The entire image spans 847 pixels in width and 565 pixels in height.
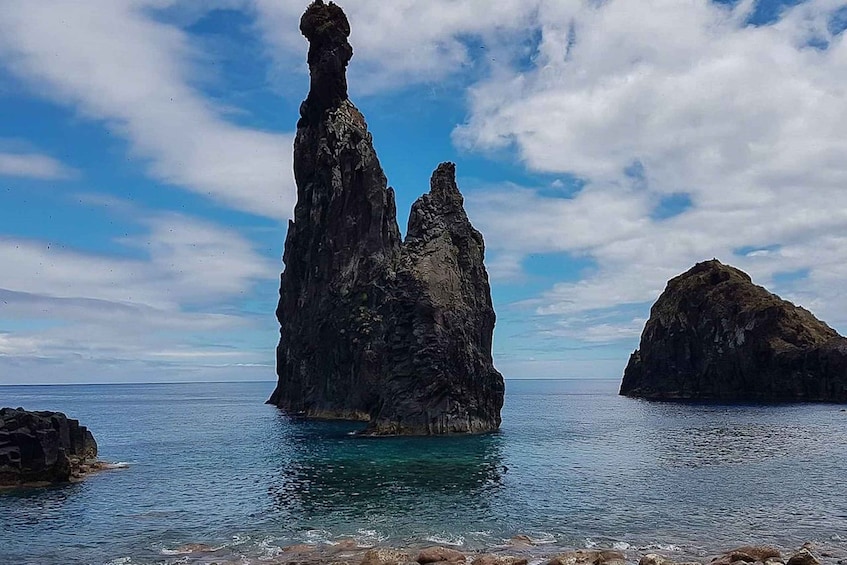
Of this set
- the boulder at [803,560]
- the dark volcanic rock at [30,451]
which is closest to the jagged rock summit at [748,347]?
the boulder at [803,560]

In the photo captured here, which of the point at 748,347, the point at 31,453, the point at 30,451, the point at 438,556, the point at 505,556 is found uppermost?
the point at 748,347

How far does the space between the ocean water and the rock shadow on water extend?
0.67 feet

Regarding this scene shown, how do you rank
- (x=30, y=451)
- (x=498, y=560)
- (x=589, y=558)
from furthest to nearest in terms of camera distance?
(x=30, y=451), (x=498, y=560), (x=589, y=558)

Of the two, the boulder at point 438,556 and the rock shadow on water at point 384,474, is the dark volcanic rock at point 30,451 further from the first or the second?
the boulder at point 438,556

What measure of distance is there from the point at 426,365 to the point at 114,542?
51.1 metres

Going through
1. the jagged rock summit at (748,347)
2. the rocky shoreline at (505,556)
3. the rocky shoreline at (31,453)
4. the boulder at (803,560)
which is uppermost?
the jagged rock summit at (748,347)

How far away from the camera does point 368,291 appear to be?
12081 cm

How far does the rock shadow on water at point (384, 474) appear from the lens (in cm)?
4703

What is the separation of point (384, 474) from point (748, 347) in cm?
14470

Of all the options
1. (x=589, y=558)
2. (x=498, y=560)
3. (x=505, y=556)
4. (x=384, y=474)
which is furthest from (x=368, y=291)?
(x=589, y=558)

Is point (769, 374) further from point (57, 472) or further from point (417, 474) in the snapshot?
point (57, 472)

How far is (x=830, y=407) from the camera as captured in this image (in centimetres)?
14338

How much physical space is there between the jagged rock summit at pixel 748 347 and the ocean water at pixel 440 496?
276ft

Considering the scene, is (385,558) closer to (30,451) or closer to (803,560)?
(803,560)
